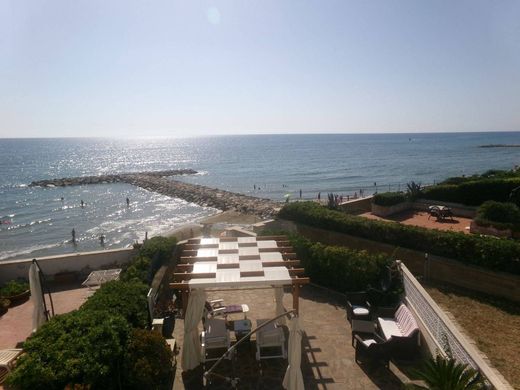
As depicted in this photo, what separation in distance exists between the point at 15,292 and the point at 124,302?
234 inches

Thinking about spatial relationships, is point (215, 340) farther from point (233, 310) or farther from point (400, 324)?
point (400, 324)

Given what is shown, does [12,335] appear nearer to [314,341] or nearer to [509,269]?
[314,341]

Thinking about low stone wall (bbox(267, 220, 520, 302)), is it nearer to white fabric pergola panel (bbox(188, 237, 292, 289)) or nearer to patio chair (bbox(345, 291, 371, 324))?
patio chair (bbox(345, 291, 371, 324))

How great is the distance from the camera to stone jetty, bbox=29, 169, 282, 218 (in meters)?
43.0

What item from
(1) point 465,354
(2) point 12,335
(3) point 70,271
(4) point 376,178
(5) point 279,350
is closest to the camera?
(1) point 465,354

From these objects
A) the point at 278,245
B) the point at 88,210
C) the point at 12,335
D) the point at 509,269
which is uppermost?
the point at 278,245

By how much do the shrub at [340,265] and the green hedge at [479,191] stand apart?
14140mm

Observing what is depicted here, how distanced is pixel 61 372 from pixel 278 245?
597 centimetres

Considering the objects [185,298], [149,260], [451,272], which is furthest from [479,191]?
[185,298]

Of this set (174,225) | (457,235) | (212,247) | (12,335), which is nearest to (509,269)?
(457,235)

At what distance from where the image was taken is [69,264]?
44.8ft

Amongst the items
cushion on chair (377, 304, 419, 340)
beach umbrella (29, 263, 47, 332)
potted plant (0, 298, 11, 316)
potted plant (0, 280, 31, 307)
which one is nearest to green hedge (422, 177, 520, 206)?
cushion on chair (377, 304, 419, 340)

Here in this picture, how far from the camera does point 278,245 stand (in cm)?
1047

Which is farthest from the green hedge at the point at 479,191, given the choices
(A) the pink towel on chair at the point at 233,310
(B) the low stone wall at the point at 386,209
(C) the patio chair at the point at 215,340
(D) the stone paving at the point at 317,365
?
(C) the patio chair at the point at 215,340
